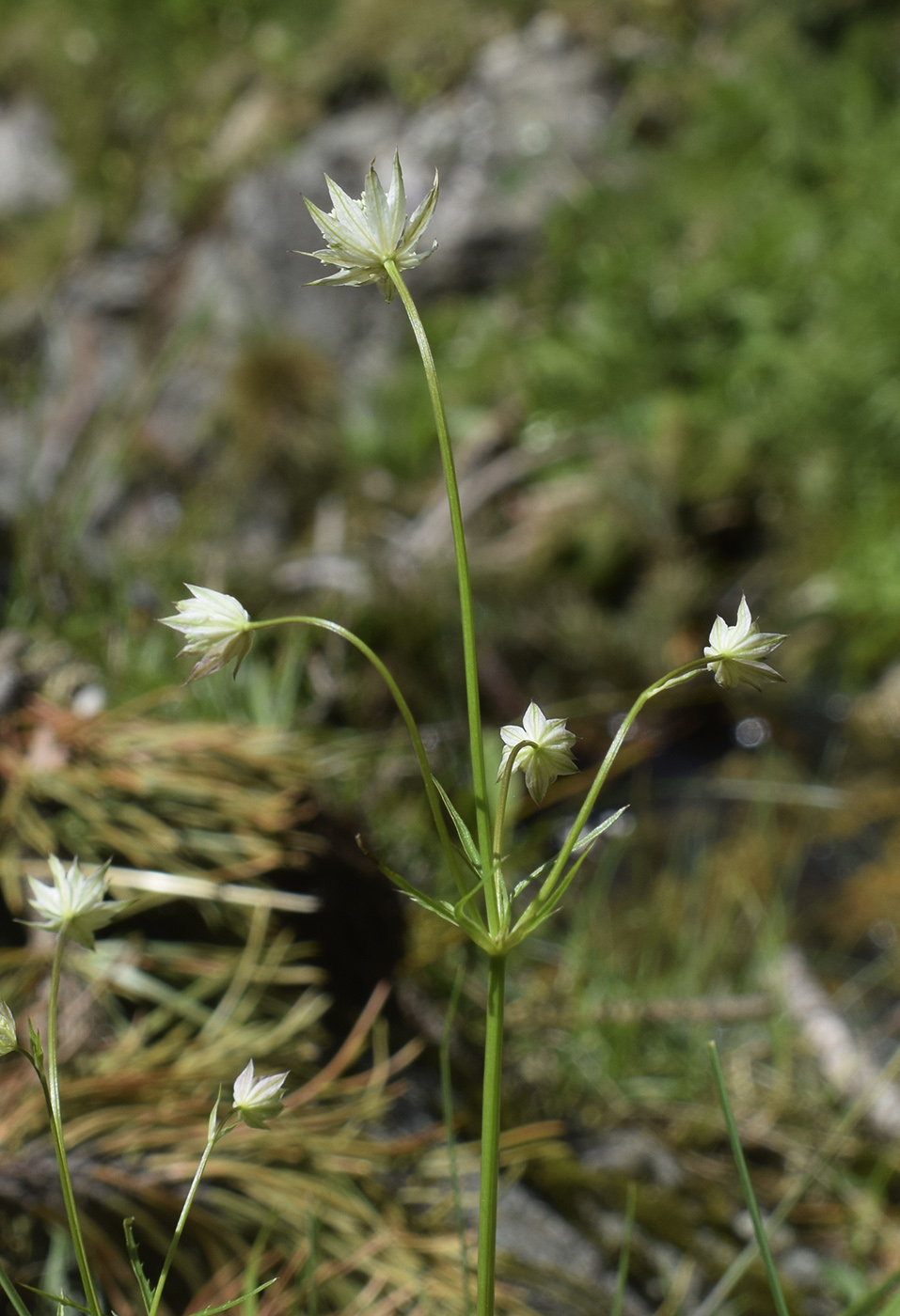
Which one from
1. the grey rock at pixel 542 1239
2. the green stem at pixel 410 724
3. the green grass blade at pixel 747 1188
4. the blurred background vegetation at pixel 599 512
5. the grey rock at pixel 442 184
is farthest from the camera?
the grey rock at pixel 442 184

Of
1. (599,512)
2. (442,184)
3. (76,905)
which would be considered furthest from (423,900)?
(442,184)

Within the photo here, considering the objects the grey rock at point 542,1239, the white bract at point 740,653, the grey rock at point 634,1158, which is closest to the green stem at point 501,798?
the white bract at point 740,653

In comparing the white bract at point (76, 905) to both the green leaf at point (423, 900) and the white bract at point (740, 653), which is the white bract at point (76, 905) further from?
the white bract at point (740, 653)

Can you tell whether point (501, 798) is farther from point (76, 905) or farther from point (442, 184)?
point (442, 184)

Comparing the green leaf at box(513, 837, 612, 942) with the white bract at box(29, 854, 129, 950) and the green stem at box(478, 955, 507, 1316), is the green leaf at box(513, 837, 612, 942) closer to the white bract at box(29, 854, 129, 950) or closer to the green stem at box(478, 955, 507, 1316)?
the green stem at box(478, 955, 507, 1316)

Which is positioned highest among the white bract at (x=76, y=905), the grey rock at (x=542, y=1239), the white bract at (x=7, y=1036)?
the white bract at (x=76, y=905)

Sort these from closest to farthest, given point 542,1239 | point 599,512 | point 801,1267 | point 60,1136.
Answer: point 60,1136, point 542,1239, point 801,1267, point 599,512
